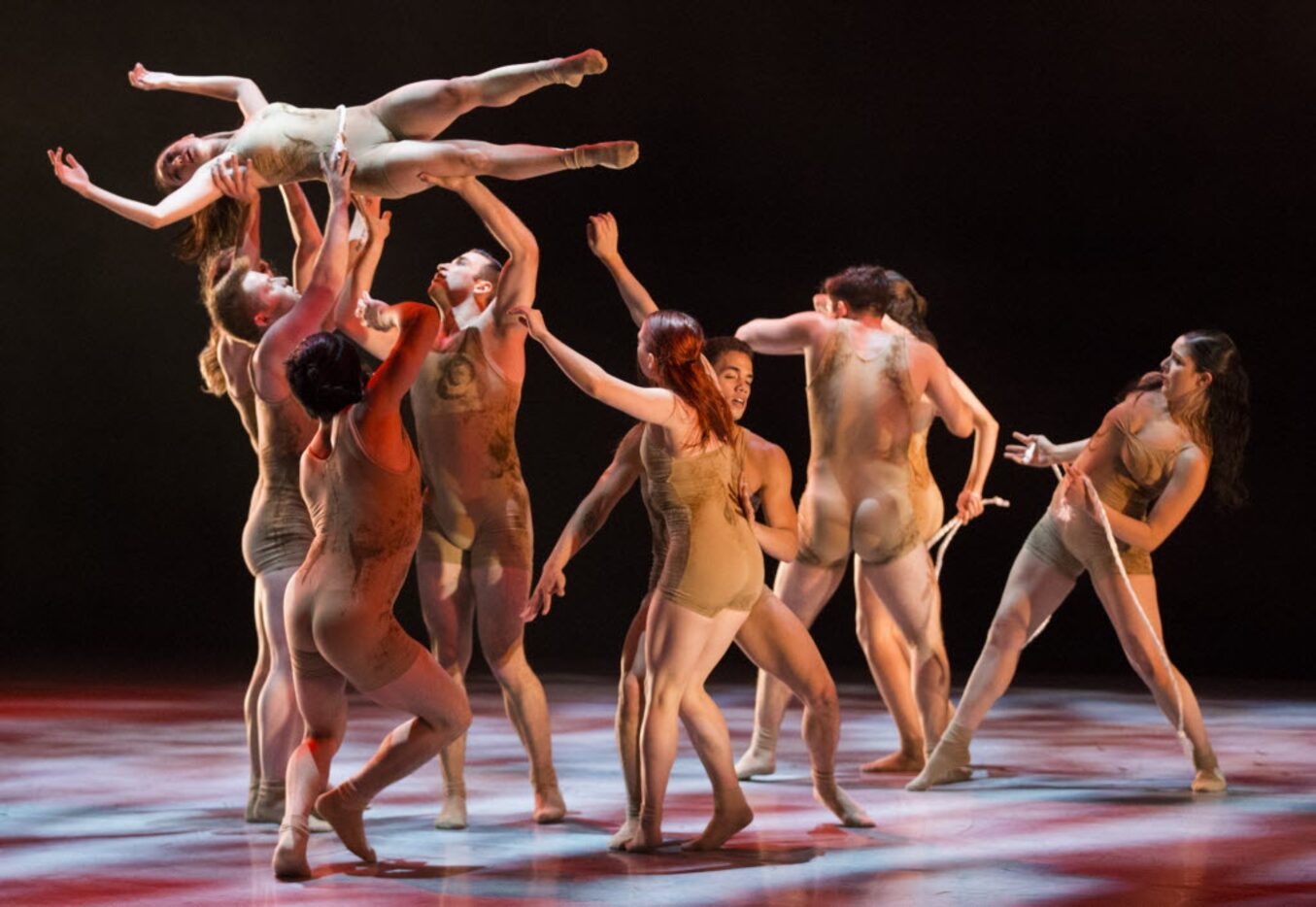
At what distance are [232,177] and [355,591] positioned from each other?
3.87ft

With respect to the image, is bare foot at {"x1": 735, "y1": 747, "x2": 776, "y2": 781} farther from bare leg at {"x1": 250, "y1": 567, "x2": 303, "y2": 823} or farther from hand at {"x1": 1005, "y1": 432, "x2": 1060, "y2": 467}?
bare leg at {"x1": 250, "y1": 567, "x2": 303, "y2": 823}

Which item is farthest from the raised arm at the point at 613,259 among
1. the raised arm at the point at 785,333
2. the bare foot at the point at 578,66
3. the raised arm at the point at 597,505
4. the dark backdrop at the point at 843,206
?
the dark backdrop at the point at 843,206

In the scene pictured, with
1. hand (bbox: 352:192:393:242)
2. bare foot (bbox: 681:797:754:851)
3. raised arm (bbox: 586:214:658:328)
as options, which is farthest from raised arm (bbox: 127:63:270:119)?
bare foot (bbox: 681:797:754:851)

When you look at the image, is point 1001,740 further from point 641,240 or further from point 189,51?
point 189,51

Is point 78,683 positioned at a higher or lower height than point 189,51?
lower

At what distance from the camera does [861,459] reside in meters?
5.64

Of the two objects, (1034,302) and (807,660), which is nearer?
(807,660)

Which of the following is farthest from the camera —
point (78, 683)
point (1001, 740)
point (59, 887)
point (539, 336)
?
point (78, 683)

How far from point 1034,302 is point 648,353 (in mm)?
4913

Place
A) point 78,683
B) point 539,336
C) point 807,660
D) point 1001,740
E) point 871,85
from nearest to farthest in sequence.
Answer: point 539,336 → point 807,660 → point 1001,740 → point 78,683 → point 871,85

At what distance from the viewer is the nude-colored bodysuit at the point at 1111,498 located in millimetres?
5426

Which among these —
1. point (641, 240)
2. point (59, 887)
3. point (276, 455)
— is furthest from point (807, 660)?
point (641, 240)

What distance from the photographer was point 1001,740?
656 centimetres

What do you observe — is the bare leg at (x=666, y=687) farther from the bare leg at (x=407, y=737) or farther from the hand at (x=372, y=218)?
the hand at (x=372, y=218)
